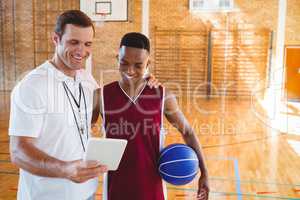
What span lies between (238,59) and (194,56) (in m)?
1.51

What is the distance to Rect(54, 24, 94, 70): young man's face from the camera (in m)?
1.49

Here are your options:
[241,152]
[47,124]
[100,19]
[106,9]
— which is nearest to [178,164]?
[47,124]

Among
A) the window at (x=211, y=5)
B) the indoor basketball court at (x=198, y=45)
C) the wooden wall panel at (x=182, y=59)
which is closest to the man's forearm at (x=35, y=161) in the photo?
the indoor basketball court at (x=198, y=45)

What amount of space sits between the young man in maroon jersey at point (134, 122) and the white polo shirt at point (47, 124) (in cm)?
16

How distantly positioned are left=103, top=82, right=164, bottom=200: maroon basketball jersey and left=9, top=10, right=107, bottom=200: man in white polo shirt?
0.37ft

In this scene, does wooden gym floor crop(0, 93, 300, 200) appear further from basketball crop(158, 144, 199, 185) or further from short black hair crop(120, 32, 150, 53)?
short black hair crop(120, 32, 150, 53)

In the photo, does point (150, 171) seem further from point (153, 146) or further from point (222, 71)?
point (222, 71)

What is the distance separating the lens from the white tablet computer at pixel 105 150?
1.12 meters

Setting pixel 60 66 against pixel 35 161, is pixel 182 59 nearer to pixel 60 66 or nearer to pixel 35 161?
pixel 60 66

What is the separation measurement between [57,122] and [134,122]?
0.40m

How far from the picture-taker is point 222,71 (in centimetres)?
1125

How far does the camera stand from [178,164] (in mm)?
1734

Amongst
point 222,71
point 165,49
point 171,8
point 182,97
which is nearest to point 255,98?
point 222,71

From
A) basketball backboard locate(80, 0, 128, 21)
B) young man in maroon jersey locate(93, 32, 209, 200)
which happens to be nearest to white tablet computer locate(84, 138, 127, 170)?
young man in maroon jersey locate(93, 32, 209, 200)
